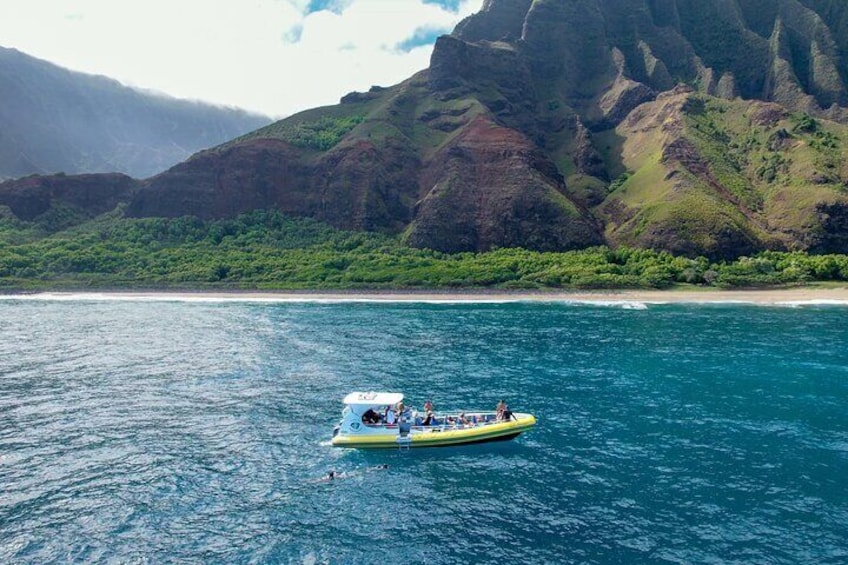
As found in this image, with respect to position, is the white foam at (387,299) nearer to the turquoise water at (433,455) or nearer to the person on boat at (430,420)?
the turquoise water at (433,455)

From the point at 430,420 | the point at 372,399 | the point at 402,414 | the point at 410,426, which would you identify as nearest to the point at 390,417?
the point at 402,414

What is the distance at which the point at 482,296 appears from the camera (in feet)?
481

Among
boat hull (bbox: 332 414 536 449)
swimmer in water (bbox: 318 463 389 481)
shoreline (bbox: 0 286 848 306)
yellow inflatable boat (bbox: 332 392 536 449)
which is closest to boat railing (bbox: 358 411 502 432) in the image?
yellow inflatable boat (bbox: 332 392 536 449)

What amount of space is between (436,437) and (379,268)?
12145 cm

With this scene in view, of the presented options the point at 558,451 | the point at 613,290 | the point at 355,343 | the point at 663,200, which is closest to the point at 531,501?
the point at 558,451

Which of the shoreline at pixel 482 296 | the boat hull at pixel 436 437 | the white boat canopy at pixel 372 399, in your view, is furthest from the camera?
the shoreline at pixel 482 296

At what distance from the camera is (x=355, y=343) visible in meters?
90.2

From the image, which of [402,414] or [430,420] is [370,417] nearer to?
[402,414]

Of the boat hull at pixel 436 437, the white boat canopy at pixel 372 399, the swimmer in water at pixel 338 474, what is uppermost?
the white boat canopy at pixel 372 399

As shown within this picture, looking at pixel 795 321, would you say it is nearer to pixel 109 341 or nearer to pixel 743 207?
pixel 743 207

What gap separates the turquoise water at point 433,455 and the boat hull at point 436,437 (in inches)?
34.3

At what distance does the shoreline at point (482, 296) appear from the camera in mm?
133750

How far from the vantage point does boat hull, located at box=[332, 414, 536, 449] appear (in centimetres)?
4984

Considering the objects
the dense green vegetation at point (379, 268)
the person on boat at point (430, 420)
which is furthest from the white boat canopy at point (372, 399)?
the dense green vegetation at point (379, 268)
